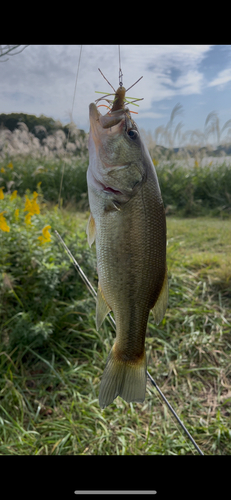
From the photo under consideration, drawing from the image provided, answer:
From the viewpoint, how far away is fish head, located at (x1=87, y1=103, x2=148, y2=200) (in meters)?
0.65

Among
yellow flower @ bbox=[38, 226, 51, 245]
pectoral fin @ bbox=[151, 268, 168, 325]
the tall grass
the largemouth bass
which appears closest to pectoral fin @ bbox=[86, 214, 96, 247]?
the largemouth bass

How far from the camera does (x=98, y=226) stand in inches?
26.1

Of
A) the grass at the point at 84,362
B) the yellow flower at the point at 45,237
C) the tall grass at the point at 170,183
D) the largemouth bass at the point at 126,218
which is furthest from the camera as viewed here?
the tall grass at the point at 170,183

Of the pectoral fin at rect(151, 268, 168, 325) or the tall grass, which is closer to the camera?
the pectoral fin at rect(151, 268, 168, 325)

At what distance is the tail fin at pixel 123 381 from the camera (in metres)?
0.71

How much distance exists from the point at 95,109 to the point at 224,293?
87.4 inches

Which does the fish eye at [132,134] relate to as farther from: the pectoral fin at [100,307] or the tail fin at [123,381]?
the tail fin at [123,381]

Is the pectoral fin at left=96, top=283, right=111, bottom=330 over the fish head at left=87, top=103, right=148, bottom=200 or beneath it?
beneath

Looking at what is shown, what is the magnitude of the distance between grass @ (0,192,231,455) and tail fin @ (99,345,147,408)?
1109 mm

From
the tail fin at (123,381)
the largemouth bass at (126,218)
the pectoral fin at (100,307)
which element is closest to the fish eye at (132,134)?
the largemouth bass at (126,218)

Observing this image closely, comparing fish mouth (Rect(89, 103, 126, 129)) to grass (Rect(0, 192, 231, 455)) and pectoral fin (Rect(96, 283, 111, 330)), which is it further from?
grass (Rect(0, 192, 231, 455))

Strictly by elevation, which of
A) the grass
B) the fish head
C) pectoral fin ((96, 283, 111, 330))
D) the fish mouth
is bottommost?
the grass
